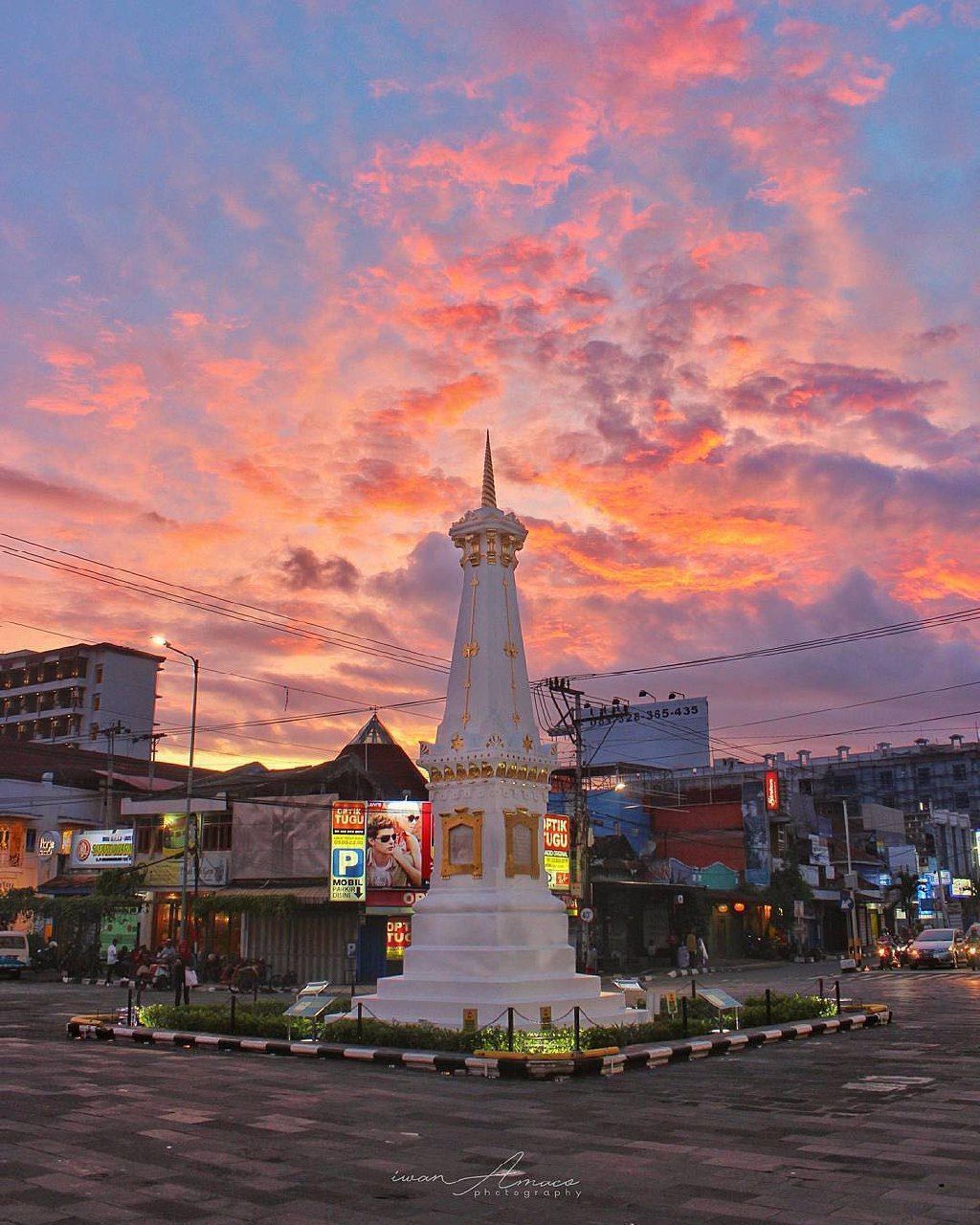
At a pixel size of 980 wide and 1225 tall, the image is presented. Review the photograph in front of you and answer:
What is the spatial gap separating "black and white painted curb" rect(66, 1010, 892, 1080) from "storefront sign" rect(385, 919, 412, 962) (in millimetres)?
19732

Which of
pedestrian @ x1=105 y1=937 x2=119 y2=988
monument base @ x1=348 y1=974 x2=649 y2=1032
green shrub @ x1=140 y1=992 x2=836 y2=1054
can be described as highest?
monument base @ x1=348 y1=974 x2=649 y2=1032

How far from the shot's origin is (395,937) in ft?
138

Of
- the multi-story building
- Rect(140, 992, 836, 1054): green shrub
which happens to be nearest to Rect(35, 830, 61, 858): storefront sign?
the multi-story building

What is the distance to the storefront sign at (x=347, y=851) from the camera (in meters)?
40.4

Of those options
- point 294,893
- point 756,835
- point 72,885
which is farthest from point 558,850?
point 72,885

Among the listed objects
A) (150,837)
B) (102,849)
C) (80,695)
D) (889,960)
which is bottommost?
(889,960)

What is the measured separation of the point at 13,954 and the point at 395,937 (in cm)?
1872

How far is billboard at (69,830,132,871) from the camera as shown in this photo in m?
49.8

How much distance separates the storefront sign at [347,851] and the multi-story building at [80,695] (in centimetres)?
5590

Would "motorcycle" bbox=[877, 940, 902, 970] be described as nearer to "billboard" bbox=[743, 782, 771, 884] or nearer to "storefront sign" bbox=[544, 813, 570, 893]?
"billboard" bbox=[743, 782, 771, 884]

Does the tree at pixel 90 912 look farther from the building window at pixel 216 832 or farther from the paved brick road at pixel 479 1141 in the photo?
the paved brick road at pixel 479 1141

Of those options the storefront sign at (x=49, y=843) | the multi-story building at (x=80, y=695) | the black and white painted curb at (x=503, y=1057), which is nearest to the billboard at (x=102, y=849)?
the storefront sign at (x=49, y=843)

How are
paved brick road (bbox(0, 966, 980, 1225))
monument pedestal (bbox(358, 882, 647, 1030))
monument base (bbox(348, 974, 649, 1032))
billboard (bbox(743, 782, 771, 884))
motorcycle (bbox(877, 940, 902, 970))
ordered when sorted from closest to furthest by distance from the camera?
paved brick road (bbox(0, 966, 980, 1225))
monument base (bbox(348, 974, 649, 1032))
monument pedestal (bbox(358, 882, 647, 1030))
motorcycle (bbox(877, 940, 902, 970))
billboard (bbox(743, 782, 771, 884))

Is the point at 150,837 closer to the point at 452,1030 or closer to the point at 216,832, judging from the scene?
the point at 216,832
